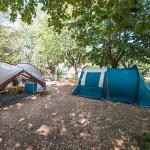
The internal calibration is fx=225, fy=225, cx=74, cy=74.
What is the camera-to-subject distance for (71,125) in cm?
743

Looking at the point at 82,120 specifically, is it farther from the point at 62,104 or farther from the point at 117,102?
the point at 117,102

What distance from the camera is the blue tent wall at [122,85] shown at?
1123cm

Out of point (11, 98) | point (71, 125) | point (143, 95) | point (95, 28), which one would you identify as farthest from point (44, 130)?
point (143, 95)

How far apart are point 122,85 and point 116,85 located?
32 cm

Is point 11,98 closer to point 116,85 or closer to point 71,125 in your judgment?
point 116,85

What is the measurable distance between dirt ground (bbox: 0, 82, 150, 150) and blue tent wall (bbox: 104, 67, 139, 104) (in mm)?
1049

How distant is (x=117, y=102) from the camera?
11.3m

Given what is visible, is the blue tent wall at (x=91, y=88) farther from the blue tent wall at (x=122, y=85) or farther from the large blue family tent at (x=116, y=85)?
the blue tent wall at (x=122, y=85)

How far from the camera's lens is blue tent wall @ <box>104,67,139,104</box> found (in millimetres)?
11234

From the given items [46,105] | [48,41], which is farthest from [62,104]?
[48,41]

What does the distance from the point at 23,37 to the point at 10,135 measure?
2794cm

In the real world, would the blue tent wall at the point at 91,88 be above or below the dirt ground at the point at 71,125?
above

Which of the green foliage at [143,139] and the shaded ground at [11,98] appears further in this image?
the shaded ground at [11,98]

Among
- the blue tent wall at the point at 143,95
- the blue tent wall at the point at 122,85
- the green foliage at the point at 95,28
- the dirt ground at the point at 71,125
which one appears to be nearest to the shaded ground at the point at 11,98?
the dirt ground at the point at 71,125
